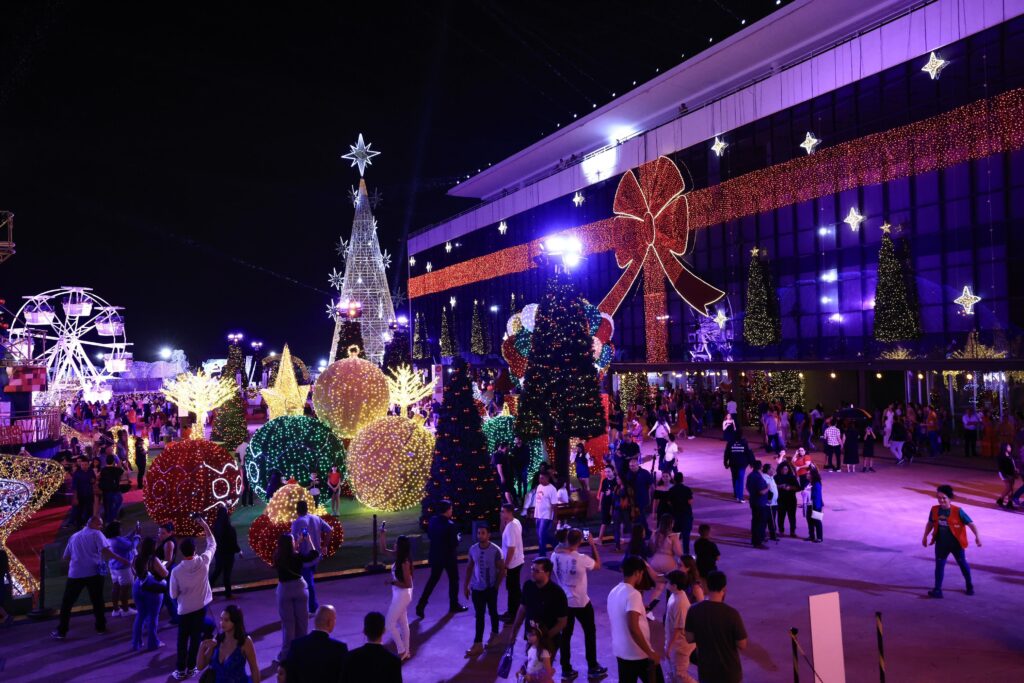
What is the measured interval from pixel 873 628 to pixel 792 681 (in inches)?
71.1

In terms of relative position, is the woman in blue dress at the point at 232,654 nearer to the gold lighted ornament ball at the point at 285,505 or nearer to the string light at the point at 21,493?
the gold lighted ornament ball at the point at 285,505

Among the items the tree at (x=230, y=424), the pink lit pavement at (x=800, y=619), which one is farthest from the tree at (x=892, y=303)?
the tree at (x=230, y=424)

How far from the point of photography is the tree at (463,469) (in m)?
13.0

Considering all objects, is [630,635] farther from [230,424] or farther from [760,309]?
[760,309]

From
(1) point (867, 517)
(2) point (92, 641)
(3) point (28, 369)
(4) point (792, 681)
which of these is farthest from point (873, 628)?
(3) point (28, 369)

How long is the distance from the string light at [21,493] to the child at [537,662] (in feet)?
24.4

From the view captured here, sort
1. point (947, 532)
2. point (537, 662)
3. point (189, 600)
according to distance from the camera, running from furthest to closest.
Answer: point (947, 532), point (189, 600), point (537, 662)

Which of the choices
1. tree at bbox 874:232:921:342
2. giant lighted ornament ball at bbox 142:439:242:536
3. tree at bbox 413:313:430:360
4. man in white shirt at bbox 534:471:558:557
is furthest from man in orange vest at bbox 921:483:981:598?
tree at bbox 413:313:430:360

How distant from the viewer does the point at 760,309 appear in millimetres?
30125

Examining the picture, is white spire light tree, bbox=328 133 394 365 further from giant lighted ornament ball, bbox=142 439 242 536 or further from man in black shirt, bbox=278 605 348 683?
man in black shirt, bbox=278 605 348 683

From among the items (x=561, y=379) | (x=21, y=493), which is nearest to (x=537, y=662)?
(x=21, y=493)

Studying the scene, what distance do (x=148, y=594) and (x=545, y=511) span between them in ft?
17.9

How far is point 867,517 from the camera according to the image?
44.3ft

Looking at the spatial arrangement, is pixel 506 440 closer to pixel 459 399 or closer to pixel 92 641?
pixel 459 399
